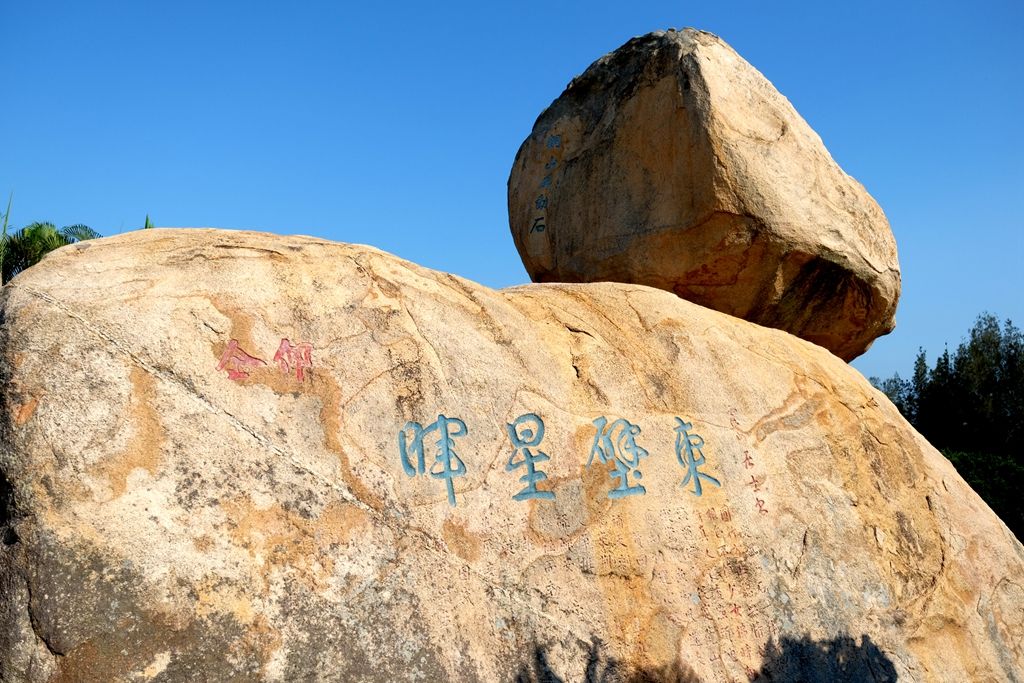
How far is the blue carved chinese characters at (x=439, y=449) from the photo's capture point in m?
4.05

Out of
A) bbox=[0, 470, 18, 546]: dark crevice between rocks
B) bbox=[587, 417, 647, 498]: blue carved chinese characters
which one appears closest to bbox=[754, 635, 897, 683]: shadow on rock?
bbox=[587, 417, 647, 498]: blue carved chinese characters

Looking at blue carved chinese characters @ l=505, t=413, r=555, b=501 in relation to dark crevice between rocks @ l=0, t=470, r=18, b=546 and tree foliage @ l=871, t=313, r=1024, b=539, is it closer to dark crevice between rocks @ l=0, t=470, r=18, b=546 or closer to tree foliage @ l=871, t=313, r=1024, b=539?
dark crevice between rocks @ l=0, t=470, r=18, b=546

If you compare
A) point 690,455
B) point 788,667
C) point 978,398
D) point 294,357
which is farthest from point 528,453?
point 978,398

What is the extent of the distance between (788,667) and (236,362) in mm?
2848

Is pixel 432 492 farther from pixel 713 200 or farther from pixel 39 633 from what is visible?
pixel 713 200

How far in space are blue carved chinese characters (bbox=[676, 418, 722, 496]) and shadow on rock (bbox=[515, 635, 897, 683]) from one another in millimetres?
811

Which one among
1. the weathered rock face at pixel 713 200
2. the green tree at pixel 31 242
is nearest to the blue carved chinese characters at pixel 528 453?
the weathered rock face at pixel 713 200

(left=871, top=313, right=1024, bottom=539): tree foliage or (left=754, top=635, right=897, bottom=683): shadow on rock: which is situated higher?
(left=871, top=313, right=1024, bottom=539): tree foliage

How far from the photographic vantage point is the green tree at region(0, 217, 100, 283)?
13.7 m

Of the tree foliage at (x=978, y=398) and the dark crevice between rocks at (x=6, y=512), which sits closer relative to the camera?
the dark crevice between rocks at (x=6, y=512)

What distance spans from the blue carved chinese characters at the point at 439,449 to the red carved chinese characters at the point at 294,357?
1.64ft

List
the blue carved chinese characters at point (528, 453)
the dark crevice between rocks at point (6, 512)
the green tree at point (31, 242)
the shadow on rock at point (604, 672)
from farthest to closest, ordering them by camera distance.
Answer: the green tree at point (31, 242)
the blue carved chinese characters at point (528, 453)
the shadow on rock at point (604, 672)
the dark crevice between rocks at point (6, 512)

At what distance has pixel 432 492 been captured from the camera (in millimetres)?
4027

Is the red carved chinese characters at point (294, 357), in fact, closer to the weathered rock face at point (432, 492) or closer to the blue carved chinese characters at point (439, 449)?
the weathered rock face at point (432, 492)
